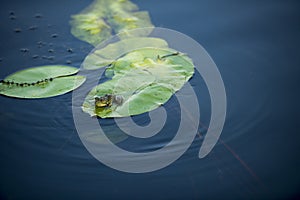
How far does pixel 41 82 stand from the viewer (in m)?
1.76

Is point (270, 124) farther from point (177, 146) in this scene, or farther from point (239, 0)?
point (239, 0)

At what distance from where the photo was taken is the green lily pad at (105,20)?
2.07m

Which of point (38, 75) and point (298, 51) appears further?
point (298, 51)

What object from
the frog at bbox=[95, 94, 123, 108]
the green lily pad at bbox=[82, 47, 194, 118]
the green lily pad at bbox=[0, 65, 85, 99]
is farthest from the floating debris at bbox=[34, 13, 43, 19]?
the frog at bbox=[95, 94, 123, 108]

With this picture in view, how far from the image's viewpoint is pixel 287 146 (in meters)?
1.56

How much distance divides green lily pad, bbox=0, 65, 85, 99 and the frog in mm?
193

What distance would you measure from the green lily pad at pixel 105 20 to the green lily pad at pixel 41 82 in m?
0.30

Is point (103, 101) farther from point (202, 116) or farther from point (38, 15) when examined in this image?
point (38, 15)

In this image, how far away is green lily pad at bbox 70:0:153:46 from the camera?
2068 mm

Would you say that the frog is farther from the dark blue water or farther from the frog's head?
the dark blue water

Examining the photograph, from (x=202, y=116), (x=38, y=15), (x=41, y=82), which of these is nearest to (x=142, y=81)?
(x=202, y=116)

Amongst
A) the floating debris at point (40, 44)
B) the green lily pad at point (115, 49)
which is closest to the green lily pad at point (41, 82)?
the green lily pad at point (115, 49)

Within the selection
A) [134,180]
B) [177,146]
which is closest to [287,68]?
[177,146]

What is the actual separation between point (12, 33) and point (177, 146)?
121cm
